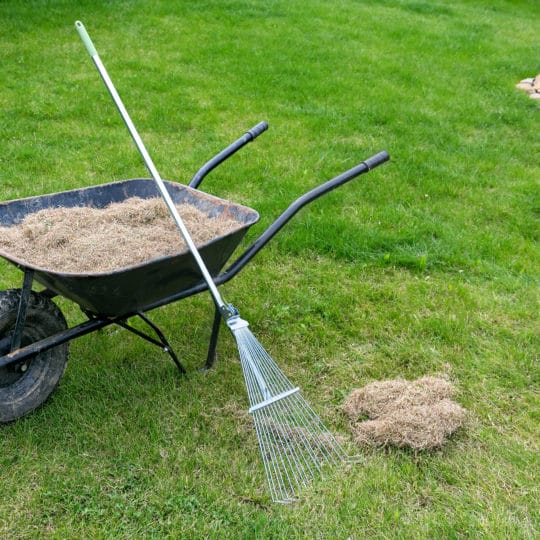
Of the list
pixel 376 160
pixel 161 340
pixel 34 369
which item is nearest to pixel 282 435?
pixel 161 340

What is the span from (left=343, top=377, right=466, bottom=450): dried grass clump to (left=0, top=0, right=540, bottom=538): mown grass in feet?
0.21

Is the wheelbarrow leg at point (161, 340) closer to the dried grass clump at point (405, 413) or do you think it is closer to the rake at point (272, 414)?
the rake at point (272, 414)

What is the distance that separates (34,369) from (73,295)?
51cm

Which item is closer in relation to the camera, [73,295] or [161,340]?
[73,295]

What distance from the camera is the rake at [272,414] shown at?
2.46 meters

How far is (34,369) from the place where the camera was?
2787 mm

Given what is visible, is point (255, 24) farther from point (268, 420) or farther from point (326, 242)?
point (268, 420)

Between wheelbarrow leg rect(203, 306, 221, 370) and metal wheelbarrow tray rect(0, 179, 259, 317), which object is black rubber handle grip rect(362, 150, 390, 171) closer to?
metal wheelbarrow tray rect(0, 179, 259, 317)

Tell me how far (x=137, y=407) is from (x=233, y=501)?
2.29ft

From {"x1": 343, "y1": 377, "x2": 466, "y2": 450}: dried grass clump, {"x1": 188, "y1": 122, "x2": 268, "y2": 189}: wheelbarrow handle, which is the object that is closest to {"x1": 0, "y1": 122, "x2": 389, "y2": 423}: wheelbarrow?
{"x1": 188, "y1": 122, "x2": 268, "y2": 189}: wheelbarrow handle

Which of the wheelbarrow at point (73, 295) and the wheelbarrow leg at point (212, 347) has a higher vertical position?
the wheelbarrow at point (73, 295)

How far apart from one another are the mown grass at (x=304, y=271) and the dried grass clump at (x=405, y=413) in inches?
2.5

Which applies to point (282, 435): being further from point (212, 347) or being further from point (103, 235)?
point (103, 235)

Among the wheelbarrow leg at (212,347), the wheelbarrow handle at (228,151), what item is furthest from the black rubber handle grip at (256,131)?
the wheelbarrow leg at (212,347)
